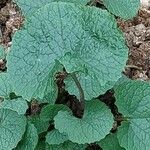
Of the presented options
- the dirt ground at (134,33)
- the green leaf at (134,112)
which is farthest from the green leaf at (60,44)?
the dirt ground at (134,33)

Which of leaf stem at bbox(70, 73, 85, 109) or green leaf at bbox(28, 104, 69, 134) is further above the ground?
leaf stem at bbox(70, 73, 85, 109)

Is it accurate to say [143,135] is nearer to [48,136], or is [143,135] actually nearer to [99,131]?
[99,131]

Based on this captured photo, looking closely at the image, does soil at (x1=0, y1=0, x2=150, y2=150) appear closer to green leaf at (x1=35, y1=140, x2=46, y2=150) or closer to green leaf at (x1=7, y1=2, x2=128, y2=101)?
green leaf at (x1=35, y1=140, x2=46, y2=150)

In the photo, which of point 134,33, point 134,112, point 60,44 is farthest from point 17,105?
point 134,33

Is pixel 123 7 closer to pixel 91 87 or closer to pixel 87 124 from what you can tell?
pixel 91 87

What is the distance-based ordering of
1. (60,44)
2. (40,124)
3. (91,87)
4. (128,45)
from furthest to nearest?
(128,45) → (40,124) → (91,87) → (60,44)

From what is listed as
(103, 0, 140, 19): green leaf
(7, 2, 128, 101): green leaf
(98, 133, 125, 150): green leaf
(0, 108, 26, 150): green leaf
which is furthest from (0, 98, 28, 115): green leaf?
(103, 0, 140, 19): green leaf

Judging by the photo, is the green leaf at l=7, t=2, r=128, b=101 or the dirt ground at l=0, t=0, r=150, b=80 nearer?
the green leaf at l=7, t=2, r=128, b=101
